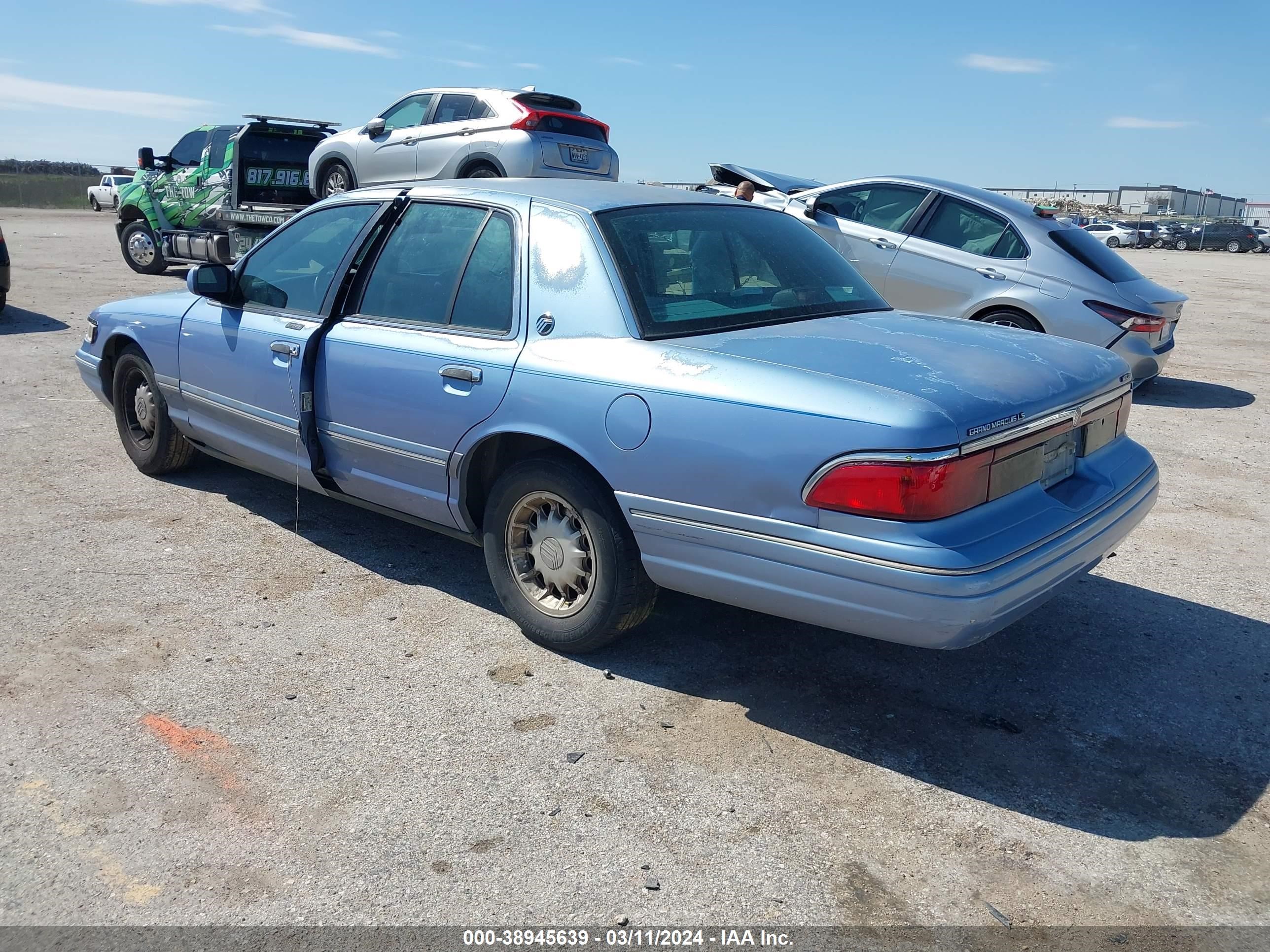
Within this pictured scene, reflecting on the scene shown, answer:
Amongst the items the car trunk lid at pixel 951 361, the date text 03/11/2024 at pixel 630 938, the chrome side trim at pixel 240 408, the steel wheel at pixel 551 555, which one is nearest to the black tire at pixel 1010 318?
the car trunk lid at pixel 951 361

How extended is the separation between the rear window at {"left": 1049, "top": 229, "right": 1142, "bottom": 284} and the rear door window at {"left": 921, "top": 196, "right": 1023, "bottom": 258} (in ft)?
1.22

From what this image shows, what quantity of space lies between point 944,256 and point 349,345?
18.9ft

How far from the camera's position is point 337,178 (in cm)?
1320

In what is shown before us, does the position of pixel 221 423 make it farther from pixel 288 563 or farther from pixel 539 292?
pixel 539 292

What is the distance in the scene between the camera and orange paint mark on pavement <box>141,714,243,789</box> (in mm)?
3203

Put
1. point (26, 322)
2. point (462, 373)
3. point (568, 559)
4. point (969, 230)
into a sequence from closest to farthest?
point (568, 559)
point (462, 373)
point (969, 230)
point (26, 322)

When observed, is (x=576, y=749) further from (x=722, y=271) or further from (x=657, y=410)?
(x=722, y=271)

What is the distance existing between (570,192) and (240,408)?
1979mm

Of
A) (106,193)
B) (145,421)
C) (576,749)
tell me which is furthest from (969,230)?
(106,193)

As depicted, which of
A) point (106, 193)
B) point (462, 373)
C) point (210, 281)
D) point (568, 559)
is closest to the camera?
point (568, 559)

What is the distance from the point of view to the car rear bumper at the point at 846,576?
3.02 metres

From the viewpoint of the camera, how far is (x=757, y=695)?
3.76 m

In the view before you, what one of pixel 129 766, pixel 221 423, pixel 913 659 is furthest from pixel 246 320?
pixel 913 659

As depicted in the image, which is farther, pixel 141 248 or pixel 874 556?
pixel 141 248
